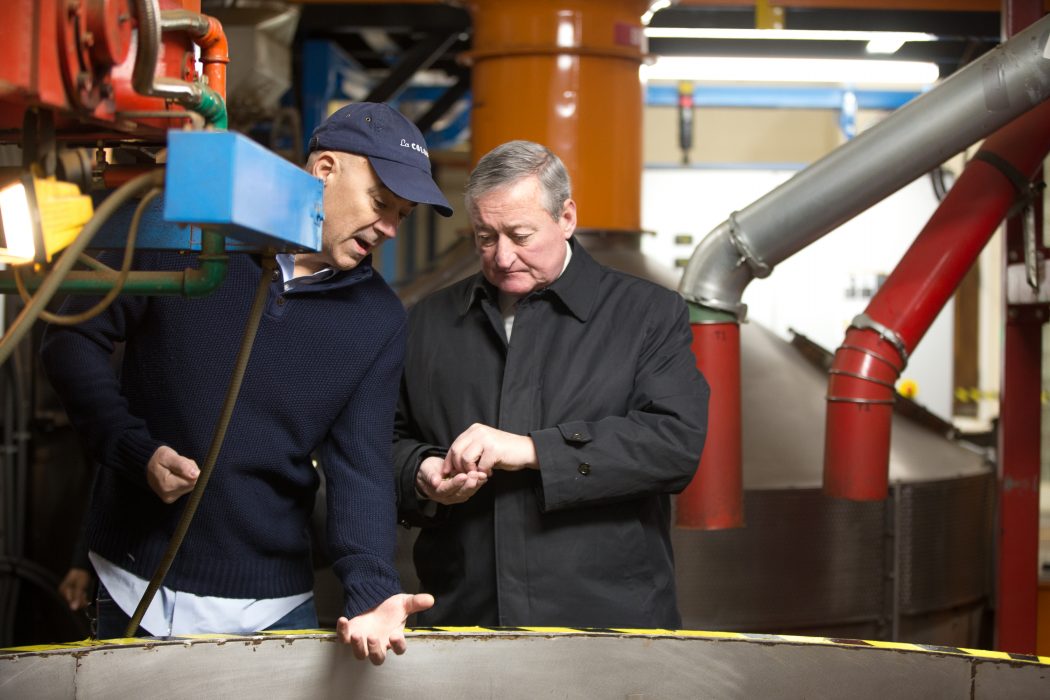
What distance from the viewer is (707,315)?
223 cm

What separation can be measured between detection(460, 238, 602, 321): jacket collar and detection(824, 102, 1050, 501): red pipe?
0.88 m

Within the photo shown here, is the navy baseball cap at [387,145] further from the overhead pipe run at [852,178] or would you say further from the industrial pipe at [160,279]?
the overhead pipe run at [852,178]

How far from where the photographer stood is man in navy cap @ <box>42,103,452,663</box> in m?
1.36

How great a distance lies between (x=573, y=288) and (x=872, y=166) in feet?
2.96

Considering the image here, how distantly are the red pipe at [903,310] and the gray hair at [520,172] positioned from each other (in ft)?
3.25

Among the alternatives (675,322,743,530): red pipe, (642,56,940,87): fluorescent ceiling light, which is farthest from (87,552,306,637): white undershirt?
(642,56,940,87): fluorescent ceiling light

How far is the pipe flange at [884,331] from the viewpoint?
2.29m

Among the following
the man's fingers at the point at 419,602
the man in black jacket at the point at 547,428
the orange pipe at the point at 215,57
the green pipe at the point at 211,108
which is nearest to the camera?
the green pipe at the point at 211,108

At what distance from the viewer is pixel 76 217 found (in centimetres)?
89

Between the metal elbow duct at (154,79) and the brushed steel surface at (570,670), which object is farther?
the brushed steel surface at (570,670)

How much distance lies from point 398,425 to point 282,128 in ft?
10.4

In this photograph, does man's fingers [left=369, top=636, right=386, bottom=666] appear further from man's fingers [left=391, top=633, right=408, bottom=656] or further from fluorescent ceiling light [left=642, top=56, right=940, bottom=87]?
fluorescent ceiling light [left=642, top=56, right=940, bottom=87]

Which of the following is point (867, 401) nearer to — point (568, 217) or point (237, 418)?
point (568, 217)

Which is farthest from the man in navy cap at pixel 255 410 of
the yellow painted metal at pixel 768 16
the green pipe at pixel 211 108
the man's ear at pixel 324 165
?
the yellow painted metal at pixel 768 16
